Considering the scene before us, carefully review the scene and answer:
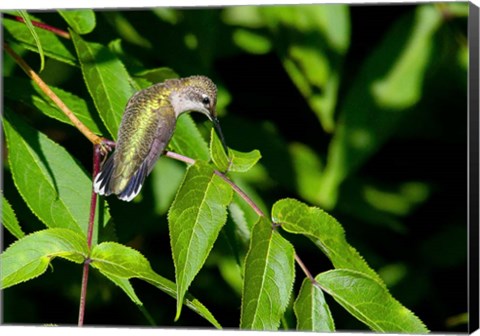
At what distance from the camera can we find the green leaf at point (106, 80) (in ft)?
4.94

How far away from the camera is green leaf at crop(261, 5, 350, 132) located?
5.74 ft

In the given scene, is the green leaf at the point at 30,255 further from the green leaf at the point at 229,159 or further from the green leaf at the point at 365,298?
the green leaf at the point at 365,298

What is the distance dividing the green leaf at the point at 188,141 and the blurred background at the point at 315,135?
0.11 meters

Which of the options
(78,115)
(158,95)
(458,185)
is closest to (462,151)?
(458,185)

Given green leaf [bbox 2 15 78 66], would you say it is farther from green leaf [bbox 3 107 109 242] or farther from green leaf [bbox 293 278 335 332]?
green leaf [bbox 293 278 335 332]

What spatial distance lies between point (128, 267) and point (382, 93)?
2.44 feet

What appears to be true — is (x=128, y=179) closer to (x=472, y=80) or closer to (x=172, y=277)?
(x=472, y=80)

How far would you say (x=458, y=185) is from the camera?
2.10 m

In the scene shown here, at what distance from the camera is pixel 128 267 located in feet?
4.34

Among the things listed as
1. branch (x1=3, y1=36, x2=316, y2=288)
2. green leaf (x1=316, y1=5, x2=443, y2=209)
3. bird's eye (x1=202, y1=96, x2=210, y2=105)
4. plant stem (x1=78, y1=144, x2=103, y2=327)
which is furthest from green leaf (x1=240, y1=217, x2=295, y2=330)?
green leaf (x1=316, y1=5, x2=443, y2=209)

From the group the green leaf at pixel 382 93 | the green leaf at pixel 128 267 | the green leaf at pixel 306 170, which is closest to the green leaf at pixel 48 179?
the green leaf at pixel 128 267

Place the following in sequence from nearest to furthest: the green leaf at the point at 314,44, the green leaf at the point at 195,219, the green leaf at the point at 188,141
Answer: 1. the green leaf at the point at 195,219
2. the green leaf at the point at 188,141
3. the green leaf at the point at 314,44

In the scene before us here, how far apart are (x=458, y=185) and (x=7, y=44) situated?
1.03m

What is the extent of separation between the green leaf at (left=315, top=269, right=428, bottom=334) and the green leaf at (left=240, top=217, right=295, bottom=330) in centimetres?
8
